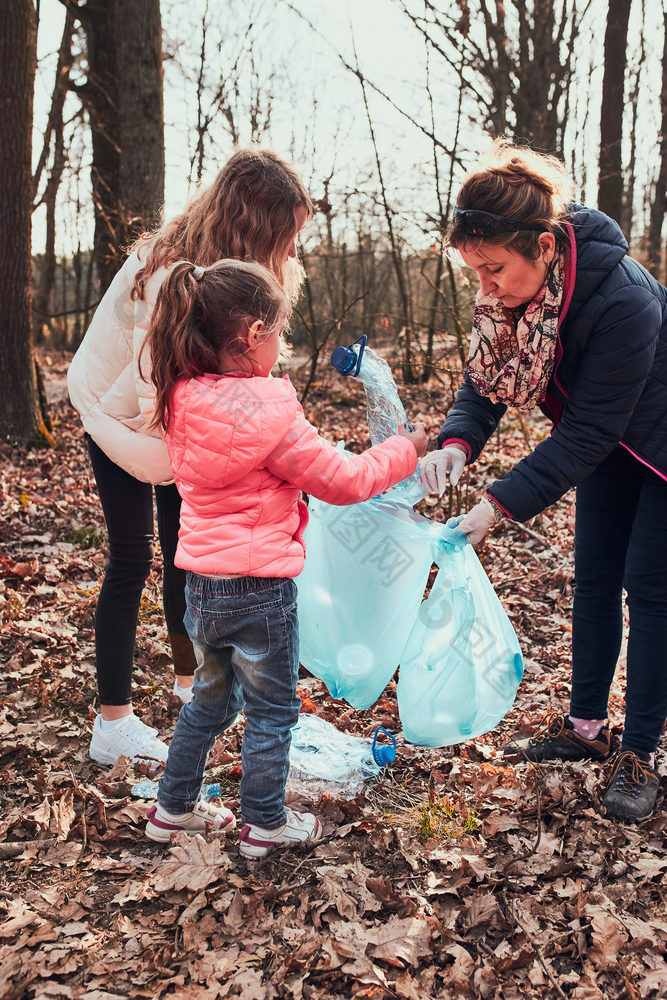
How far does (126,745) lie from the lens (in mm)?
2709

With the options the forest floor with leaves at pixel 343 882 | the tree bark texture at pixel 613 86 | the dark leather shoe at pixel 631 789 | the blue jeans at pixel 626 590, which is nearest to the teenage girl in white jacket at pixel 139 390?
the forest floor with leaves at pixel 343 882

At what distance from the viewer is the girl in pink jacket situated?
1915 millimetres

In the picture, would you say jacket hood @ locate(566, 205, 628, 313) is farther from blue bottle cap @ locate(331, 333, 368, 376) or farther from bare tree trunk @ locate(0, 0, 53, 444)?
bare tree trunk @ locate(0, 0, 53, 444)

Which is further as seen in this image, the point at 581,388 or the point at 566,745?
the point at 566,745

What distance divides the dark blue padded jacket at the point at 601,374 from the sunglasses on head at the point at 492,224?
0.48 ft

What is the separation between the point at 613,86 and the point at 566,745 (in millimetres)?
7611

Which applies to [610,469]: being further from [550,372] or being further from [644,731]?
[644,731]

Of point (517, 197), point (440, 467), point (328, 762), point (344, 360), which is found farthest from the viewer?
point (328, 762)

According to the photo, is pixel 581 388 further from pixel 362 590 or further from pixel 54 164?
pixel 54 164

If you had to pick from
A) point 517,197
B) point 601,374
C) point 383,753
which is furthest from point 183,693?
point 517,197

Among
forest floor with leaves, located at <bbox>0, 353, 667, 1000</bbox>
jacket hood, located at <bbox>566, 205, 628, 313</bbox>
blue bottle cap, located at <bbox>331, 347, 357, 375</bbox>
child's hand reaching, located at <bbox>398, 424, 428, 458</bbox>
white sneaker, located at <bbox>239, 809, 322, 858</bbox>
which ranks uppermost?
jacket hood, located at <bbox>566, 205, 628, 313</bbox>

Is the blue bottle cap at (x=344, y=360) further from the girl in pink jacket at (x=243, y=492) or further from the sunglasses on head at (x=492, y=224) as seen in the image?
the sunglasses on head at (x=492, y=224)

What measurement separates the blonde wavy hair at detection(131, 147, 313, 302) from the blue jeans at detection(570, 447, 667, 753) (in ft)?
3.90

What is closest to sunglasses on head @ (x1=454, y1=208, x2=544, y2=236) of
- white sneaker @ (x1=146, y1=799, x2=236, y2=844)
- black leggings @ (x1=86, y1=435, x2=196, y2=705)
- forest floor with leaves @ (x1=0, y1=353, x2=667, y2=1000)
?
black leggings @ (x1=86, y1=435, x2=196, y2=705)
